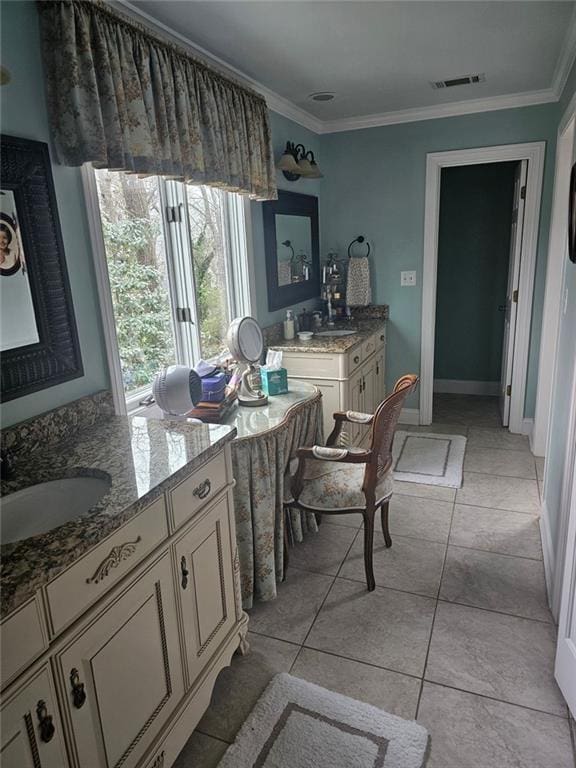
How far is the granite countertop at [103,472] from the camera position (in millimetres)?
977

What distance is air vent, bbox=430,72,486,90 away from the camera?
2.96 metres

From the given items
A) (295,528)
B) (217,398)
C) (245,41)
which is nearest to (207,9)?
(245,41)

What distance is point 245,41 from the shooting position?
7.43ft

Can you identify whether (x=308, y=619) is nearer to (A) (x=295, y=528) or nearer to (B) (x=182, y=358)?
(A) (x=295, y=528)

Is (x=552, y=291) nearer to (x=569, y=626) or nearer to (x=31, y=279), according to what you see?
(x=569, y=626)

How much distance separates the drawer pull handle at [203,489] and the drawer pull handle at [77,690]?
0.54 metres

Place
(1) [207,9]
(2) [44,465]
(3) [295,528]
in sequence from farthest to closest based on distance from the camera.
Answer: (3) [295,528], (1) [207,9], (2) [44,465]

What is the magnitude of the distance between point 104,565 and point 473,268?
4511 millimetres

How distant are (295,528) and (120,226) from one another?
163 centimetres

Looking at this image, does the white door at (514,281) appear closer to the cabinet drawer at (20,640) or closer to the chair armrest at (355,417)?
the chair armrest at (355,417)

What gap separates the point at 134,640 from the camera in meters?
1.24

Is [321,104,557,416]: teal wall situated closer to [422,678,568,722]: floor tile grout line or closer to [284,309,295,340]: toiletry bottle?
[284,309,295,340]: toiletry bottle

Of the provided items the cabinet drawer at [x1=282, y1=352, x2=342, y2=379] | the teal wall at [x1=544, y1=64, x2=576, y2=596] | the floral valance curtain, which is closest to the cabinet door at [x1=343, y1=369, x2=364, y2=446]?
the cabinet drawer at [x1=282, y1=352, x2=342, y2=379]

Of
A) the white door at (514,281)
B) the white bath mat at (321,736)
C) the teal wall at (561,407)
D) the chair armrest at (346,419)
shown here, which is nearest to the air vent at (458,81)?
the teal wall at (561,407)
